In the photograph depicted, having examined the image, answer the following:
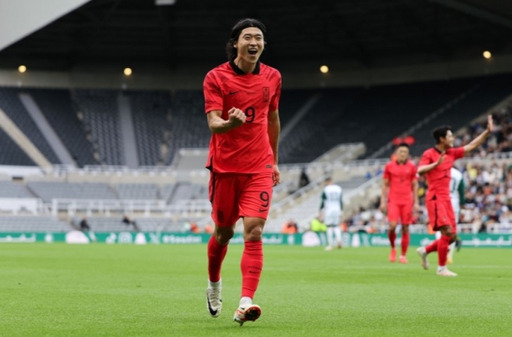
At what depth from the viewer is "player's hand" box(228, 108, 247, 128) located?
813cm

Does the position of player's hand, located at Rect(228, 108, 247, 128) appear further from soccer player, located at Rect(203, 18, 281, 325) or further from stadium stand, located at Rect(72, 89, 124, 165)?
stadium stand, located at Rect(72, 89, 124, 165)

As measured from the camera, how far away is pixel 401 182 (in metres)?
23.2

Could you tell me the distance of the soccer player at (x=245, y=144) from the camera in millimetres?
8766

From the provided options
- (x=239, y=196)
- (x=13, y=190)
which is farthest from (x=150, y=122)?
(x=239, y=196)

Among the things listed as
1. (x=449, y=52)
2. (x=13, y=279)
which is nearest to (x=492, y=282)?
(x=13, y=279)

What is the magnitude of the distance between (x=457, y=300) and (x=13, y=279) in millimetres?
6885

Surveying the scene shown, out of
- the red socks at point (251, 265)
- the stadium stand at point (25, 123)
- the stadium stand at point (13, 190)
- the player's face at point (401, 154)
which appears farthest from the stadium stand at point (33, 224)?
the red socks at point (251, 265)

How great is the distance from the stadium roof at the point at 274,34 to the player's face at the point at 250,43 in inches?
1680

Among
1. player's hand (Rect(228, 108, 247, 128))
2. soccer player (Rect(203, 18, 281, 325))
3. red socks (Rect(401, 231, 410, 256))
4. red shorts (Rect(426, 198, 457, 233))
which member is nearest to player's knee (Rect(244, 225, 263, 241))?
soccer player (Rect(203, 18, 281, 325))

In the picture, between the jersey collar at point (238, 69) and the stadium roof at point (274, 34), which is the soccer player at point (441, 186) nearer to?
the jersey collar at point (238, 69)

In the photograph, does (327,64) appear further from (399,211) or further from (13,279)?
(13,279)

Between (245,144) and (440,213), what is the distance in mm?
8221

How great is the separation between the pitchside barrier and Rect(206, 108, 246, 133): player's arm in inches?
1208

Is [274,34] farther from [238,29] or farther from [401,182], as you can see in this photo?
[238,29]
